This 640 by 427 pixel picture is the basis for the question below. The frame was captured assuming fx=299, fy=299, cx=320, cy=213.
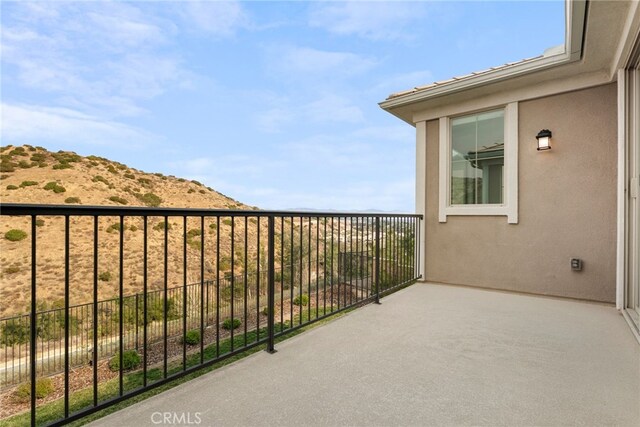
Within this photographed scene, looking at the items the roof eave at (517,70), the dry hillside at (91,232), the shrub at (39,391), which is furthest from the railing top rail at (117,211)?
the shrub at (39,391)

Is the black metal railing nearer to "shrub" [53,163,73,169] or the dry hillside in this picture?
the dry hillside

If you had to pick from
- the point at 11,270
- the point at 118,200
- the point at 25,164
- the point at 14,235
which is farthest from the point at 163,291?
the point at 25,164

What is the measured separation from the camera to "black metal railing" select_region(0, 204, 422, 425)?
1352mm

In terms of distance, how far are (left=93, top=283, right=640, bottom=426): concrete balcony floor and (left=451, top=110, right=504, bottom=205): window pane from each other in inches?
70.9

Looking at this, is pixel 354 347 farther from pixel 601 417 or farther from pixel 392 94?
pixel 392 94

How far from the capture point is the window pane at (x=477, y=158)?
3.87 metres

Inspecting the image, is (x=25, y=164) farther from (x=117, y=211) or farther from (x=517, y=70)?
(x=517, y=70)

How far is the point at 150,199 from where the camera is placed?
64.3 ft

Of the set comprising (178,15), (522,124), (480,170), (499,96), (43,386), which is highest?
(178,15)

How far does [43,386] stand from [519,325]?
8.78 m

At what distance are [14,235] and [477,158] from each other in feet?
58.1

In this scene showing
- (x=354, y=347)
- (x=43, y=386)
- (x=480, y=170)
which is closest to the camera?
(x=354, y=347)

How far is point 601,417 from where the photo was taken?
1351 mm

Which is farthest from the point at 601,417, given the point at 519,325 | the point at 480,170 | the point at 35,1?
the point at 35,1
